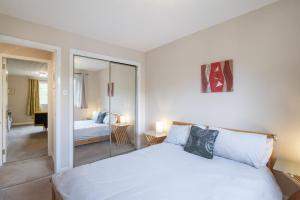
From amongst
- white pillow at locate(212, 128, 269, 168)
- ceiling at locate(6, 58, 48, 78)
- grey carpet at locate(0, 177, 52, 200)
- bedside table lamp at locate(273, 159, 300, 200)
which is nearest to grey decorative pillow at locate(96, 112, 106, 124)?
grey carpet at locate(0, 177, 52, 200)

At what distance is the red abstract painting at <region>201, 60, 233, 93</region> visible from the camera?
2.46 meters

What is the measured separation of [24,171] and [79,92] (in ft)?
5.50

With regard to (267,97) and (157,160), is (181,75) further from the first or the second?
(157,160)

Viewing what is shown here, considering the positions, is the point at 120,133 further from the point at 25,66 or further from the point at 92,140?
the point at 25,66

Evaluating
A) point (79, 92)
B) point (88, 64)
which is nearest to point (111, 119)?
point (79, 92)

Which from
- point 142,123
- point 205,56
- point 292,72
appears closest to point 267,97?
point 292,72

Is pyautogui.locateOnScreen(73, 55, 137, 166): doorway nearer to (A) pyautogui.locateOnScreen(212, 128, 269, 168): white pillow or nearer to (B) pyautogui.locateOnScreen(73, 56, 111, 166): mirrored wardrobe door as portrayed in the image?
(B) pyautogui.locateOnScreen(73, 56, 111, 166): mirrored wardrobe door

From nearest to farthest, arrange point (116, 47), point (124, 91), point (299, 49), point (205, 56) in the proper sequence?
point (299, 49) < point (205, 56) < point (116, 47) < point (124, 91)

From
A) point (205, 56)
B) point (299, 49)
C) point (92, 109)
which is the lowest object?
point (92, 109)

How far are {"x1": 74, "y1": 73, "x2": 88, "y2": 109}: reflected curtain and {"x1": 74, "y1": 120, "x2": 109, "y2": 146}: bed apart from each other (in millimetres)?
338

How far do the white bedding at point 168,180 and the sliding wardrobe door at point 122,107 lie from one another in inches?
68.9

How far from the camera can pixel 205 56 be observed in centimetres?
279

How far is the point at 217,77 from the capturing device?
102 inches

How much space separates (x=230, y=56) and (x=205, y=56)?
1.42 ft
